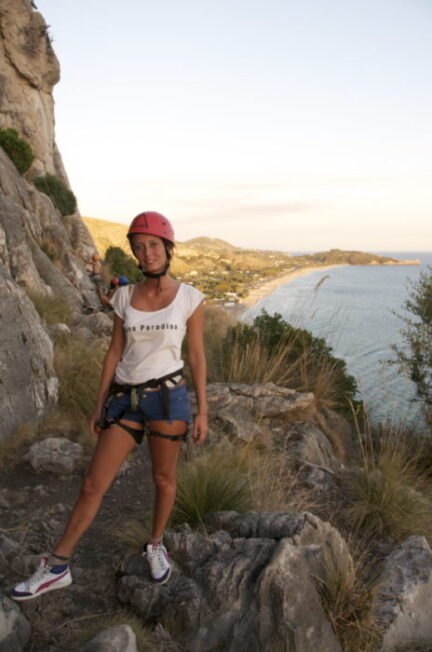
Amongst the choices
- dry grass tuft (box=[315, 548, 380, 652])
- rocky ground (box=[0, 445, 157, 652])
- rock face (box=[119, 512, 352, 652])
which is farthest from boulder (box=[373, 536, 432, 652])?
rocky ground (box=[0, 445, 157, 652])

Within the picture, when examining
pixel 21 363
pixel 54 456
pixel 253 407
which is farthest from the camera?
pixel 253 407

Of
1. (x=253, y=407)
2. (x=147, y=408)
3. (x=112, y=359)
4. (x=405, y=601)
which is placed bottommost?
(x=405, y=601)

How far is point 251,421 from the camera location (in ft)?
22.3

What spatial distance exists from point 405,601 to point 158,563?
1677mm

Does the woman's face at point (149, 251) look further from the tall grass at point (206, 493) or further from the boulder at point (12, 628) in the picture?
the boulder at point (12, 628)

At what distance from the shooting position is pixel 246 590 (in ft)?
10.0

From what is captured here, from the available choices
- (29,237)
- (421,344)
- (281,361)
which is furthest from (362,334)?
(29,237)

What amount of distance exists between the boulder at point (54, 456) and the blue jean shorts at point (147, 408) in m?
2.45

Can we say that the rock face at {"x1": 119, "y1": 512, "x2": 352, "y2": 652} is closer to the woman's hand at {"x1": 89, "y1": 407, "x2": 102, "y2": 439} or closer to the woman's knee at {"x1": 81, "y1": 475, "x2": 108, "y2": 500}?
the woman's knee at {"x1": 81, "y1": 475, "x2": 108, "y2": 500}

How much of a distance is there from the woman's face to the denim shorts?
76cm

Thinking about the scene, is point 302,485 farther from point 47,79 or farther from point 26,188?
point 47,79

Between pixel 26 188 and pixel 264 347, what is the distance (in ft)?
33.7

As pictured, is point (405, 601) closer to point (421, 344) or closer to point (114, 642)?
point (114, 642)

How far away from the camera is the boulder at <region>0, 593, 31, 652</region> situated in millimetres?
2582
